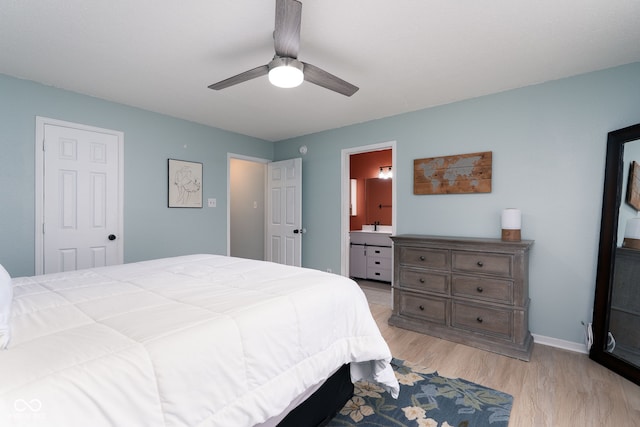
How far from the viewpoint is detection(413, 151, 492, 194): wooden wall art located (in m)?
3.06

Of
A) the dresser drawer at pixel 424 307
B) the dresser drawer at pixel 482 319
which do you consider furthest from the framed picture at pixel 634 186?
the dresser drawer at pixel 424 307

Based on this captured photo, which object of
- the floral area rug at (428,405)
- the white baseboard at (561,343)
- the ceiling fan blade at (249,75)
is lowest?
the floral area rug at (428,405)

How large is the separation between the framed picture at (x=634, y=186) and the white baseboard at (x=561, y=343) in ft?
4.12

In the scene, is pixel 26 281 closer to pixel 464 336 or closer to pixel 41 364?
pixel 41 364

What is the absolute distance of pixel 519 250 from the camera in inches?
99.5

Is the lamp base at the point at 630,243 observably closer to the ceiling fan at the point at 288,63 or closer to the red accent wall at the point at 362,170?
the ceiling fan at the point at 288,63

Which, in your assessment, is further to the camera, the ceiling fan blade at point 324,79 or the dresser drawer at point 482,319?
the dresser drawer at point 482,319

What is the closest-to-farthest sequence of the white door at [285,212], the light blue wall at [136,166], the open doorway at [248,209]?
the light blue wall at [136,166], the white door at [285,212], the open doorway at [248,209]

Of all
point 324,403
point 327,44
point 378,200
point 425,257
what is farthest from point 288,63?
point 378,200

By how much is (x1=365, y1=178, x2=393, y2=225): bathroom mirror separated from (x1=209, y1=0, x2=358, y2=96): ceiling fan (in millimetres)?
3420

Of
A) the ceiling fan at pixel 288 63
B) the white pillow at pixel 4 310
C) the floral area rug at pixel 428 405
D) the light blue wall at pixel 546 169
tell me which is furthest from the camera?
the light blue wall at pixel 546 169

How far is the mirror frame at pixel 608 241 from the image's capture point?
2312 mm

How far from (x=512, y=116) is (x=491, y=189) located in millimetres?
720

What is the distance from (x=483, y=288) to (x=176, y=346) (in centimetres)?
261
